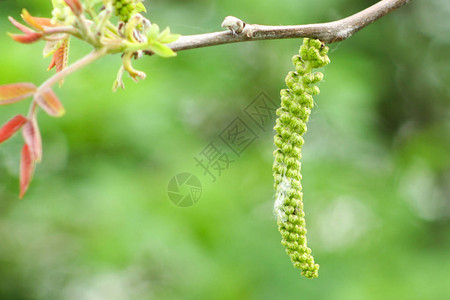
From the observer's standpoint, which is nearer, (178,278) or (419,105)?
(178,278)

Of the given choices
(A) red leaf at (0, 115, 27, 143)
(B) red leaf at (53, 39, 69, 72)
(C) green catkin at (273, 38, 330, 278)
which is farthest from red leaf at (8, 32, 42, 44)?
(C) green catkin at (273, 38, 330, 278)

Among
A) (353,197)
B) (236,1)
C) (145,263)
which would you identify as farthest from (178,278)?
(236,1)

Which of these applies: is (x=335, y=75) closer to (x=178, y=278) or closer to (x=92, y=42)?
(x=178, y=278)

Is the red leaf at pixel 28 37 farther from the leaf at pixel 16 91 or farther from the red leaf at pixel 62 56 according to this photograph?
the red leaf at pixel 62 56

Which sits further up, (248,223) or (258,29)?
(248,223)

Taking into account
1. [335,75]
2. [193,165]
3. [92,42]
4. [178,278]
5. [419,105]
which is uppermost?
[419,105]

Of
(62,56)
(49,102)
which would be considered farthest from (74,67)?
(62,56)

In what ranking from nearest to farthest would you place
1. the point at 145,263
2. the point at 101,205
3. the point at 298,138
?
the point at 298,138
the point at 101,205
the point at 145,263
